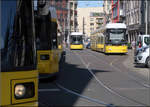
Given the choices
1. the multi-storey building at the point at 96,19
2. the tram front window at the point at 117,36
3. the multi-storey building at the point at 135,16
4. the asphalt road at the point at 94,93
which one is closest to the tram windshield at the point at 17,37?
the asphalt road at the point at 94,93

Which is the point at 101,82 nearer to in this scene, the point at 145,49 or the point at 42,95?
the point at 42,95

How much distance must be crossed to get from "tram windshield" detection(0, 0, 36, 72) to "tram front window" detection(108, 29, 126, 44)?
2517 centimetres

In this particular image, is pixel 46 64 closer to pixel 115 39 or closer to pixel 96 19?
pixel 115 39

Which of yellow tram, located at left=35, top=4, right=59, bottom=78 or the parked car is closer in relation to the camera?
yellow tram, located at left=35, top=4, right=59, bottom=78

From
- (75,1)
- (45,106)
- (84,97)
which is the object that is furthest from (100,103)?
(75,1)

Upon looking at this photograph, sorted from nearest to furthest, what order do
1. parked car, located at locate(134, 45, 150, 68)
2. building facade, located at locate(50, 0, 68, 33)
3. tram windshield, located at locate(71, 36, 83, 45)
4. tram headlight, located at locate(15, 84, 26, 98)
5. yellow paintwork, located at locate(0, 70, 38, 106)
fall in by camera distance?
yellow paintwork, located at locate(0, 70, 38, 106)
tram headlight, located at locate(15, 84, 26, 98)
parked car, located at locate(134, 45, 150, 68)
tram windshield, located at locate(71, 36, 83, 45)
building facade, located at locate(50, 0, 68, 33)

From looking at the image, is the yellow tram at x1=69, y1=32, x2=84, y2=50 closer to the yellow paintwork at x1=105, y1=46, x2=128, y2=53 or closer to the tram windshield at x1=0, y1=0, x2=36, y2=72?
the yellow paintwork at x1=105, y1=46, x2=128, y2=53

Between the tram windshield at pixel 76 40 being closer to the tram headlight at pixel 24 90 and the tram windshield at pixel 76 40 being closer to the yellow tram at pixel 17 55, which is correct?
the yellow tram at pixel 17 55

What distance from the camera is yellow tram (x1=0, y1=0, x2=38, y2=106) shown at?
3311 millimetres

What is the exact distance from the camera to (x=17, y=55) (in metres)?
3.48

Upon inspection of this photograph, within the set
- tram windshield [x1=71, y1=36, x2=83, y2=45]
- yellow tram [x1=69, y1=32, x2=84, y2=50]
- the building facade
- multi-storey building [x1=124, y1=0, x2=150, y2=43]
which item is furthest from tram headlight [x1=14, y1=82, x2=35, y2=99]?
the building facade

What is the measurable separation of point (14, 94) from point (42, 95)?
481cm

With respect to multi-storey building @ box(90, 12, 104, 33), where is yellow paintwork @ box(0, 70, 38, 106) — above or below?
below

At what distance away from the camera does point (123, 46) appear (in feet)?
93.5
